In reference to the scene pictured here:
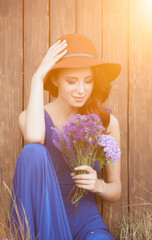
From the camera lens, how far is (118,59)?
2.40 m

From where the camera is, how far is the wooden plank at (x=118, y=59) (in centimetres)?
239

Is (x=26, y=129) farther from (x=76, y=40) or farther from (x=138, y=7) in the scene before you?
(x=138, y=7)

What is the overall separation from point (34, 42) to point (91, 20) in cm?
47

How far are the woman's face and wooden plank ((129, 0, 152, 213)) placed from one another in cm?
55

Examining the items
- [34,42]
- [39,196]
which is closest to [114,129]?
[39,196]

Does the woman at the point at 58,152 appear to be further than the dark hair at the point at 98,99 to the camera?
No

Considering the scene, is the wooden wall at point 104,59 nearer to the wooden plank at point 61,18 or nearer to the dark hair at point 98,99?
the wooden plank at point 61,18

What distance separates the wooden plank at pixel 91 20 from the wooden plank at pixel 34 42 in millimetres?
256

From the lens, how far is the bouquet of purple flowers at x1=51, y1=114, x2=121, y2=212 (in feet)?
5.34

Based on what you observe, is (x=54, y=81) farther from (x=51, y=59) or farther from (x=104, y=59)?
(x=104, y=59)

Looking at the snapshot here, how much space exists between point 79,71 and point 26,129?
0.49 metres

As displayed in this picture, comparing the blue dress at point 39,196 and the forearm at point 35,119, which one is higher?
the forearm at point 35,119

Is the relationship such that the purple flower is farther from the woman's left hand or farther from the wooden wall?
Answer: the wooden wall

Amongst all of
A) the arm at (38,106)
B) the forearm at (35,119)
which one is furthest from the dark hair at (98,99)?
the forearm at (35,119)
